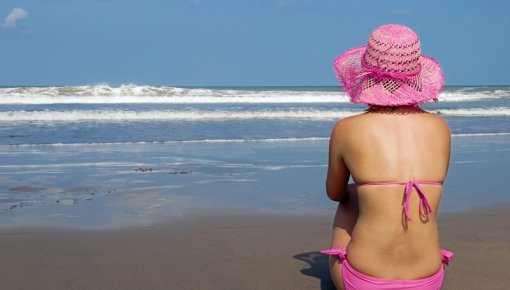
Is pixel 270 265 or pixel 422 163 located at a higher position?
pixel 422 163

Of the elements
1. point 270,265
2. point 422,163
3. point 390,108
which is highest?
point 390,108

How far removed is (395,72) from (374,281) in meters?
0.91

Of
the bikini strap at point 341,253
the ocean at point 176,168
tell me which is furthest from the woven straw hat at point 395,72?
the bikini strap at point 341,253

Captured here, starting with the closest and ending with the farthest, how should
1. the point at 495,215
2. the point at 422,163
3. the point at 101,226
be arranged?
1. the point at 422,163
2. the point at 101,226
3. the point at 495,215

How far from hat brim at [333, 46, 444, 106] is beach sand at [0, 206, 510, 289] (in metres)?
1.25

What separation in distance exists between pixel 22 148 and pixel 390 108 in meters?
9.96

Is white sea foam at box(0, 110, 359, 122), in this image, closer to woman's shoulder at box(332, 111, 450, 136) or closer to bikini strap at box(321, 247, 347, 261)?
bikini strap at box(321, 247, 347, 261)

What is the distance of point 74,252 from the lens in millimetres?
4441

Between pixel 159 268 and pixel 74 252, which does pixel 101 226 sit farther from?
pixel 159 268

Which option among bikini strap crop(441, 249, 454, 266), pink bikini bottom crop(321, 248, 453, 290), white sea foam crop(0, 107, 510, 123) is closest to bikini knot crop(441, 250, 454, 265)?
bikini strap crop(441, 249, 454, 266)

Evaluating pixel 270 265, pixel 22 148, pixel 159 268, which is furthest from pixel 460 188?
pixel 22 148

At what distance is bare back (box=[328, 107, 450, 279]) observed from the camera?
9.16ft

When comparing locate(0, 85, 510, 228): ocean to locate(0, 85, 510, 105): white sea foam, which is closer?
locate(0, 85, 510, 228): ocean

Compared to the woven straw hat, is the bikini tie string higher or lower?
lower
